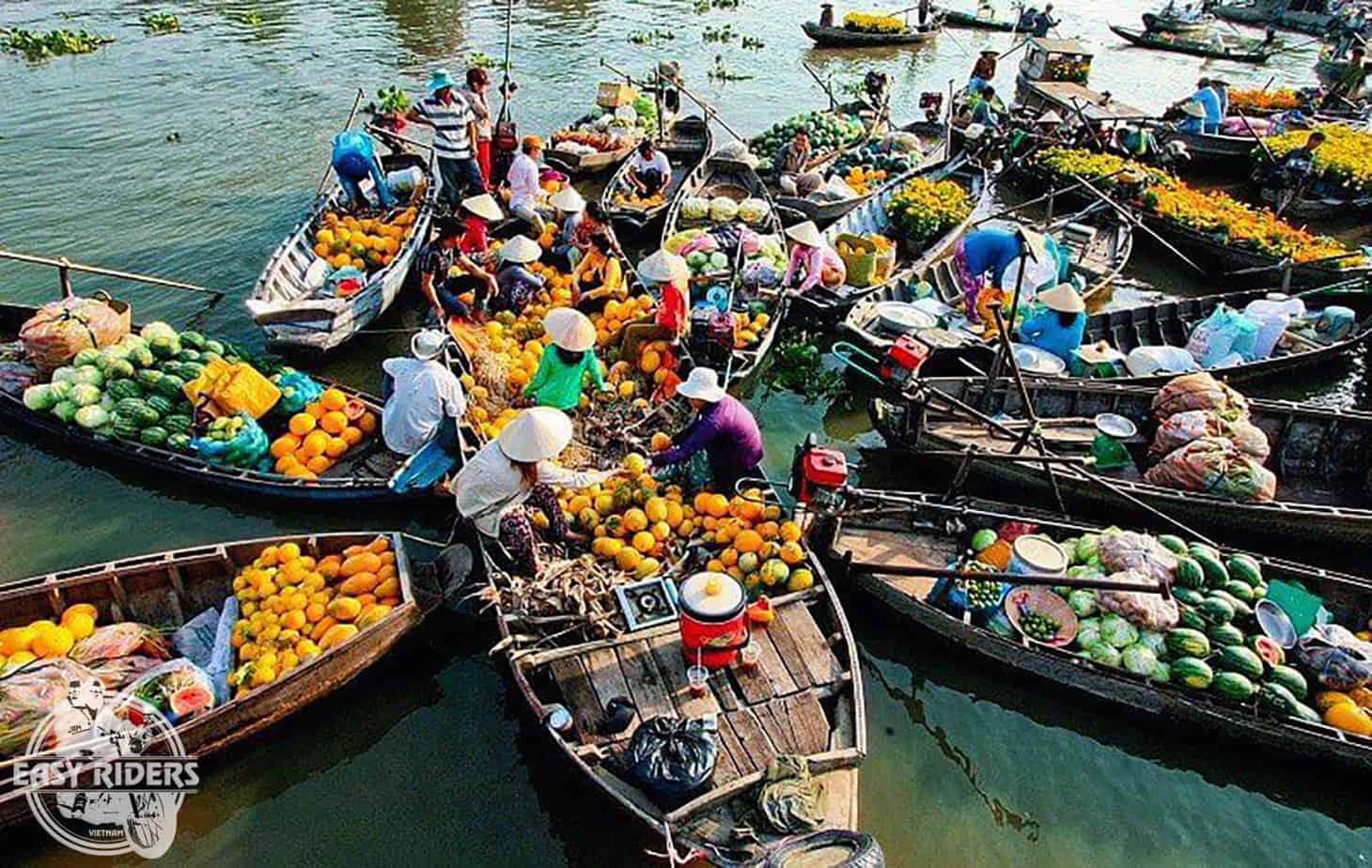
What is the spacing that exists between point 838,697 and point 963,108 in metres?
21.6

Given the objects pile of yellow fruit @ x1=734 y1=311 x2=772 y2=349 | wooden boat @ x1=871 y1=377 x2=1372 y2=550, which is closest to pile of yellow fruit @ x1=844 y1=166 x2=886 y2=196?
pile of yellow fruit @ x1=734 y1=311 x2=772 y2=349

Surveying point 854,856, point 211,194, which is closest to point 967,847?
point 854,856

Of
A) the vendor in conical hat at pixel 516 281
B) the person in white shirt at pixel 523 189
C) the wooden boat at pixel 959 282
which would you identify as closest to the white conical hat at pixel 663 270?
the vendor in conical hat at pixel 516 281

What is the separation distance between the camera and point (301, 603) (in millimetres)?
8133

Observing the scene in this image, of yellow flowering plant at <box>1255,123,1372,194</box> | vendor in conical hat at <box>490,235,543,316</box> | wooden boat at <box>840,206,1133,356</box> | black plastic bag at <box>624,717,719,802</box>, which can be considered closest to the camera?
black plastic bag at <box>624,717,719,802</box>

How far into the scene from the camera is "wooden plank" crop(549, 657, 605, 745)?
7117mm

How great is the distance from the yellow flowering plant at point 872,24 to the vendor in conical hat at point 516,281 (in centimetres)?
3126

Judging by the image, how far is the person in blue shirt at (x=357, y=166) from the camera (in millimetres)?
15203

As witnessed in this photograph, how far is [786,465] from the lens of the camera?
12.2 meters

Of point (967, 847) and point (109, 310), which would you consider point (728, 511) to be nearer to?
point (967, 847)

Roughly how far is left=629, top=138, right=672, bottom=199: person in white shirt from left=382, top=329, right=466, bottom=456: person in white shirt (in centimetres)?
958

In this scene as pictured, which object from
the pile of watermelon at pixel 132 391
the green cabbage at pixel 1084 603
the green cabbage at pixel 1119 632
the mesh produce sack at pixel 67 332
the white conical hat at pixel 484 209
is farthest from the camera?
the white conical hat at pixel 484 209

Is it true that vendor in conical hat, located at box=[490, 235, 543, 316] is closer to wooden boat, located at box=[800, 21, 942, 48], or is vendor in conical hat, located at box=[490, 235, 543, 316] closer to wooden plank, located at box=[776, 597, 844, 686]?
wooden plank, located at box=[776, 597, 844, 686]

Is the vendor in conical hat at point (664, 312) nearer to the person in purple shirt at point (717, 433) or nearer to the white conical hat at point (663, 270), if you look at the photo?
the white conical hat at point (663, 270)
